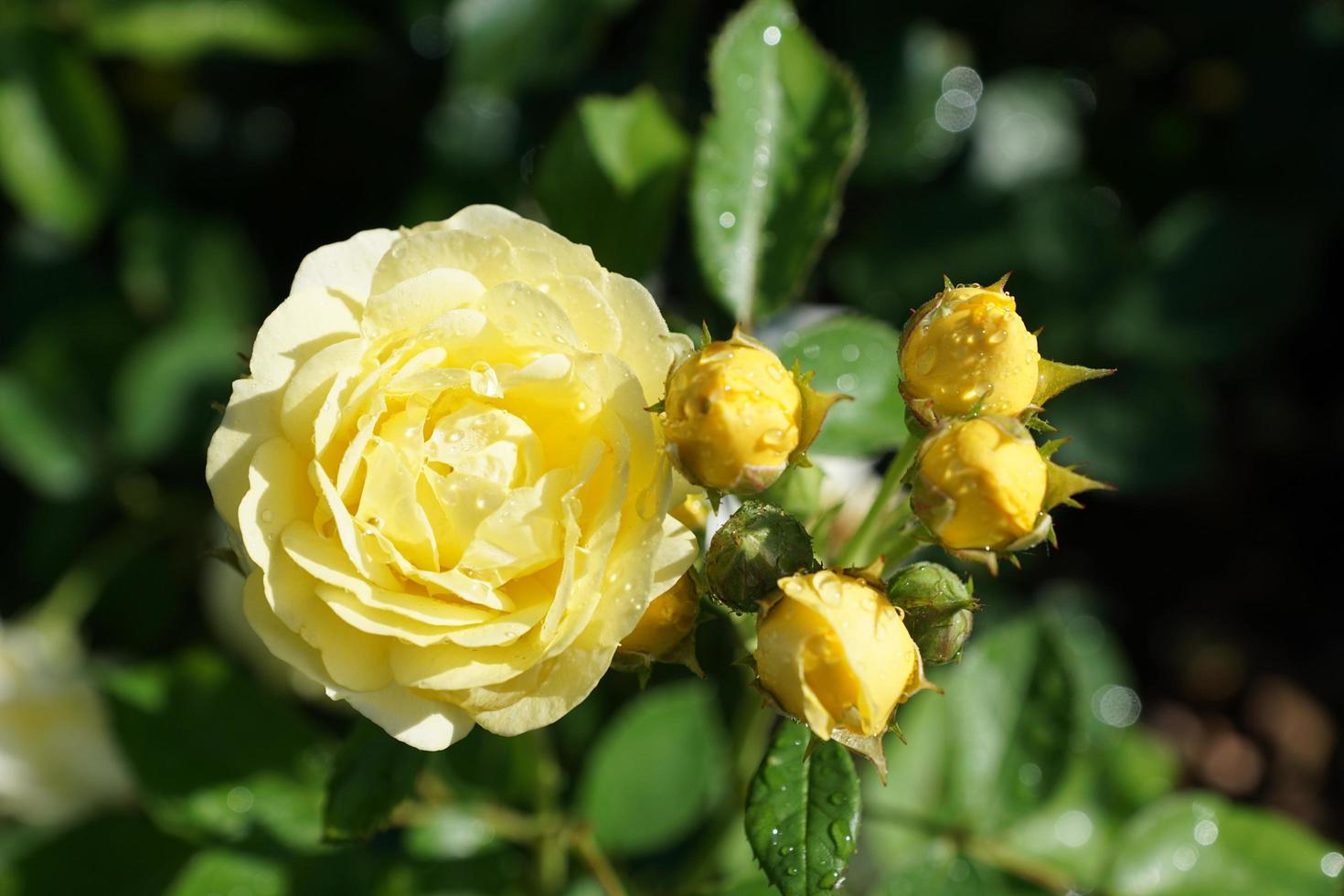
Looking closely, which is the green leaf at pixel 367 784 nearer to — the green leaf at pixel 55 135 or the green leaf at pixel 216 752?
the green leaf at pixel 216 752

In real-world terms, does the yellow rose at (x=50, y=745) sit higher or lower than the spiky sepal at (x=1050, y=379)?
lower

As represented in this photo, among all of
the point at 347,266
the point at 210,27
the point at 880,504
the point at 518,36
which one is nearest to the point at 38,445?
the point at 210,27

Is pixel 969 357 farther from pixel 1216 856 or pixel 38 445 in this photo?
pixel 38 445

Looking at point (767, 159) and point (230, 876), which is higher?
point (767, 159)

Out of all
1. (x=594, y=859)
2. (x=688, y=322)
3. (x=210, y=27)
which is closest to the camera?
(x=594, y=859)

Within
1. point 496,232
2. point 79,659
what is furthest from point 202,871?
point 496,232

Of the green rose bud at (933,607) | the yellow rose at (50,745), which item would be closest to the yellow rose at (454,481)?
the green rose bud at (933,607)

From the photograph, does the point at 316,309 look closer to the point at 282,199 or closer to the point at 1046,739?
the point at 1046,739
